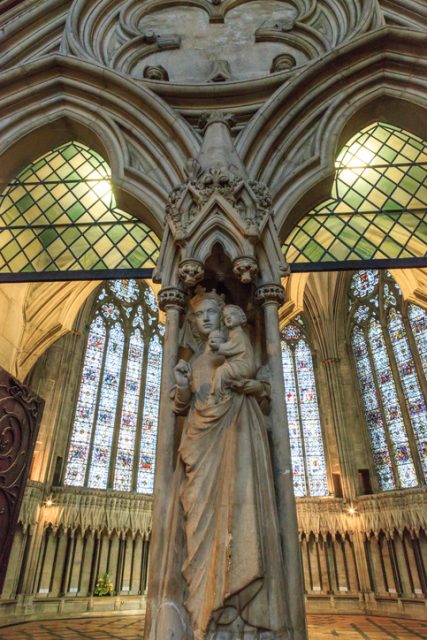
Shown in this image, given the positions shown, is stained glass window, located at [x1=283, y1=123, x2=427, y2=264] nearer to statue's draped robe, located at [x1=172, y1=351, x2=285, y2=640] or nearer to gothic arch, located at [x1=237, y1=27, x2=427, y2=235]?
gothic arch, located at [x1=237, y1=27, x2=427, y2=235]

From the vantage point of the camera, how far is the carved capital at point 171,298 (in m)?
3.96

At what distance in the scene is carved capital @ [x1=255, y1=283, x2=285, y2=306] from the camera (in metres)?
3.93

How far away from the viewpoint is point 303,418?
51.7ft

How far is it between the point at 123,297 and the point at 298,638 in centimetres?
1467

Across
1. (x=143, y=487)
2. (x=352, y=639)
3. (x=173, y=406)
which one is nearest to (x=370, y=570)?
(x=352, y=639)

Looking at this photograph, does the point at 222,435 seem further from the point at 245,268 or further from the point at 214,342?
the point at 245,268

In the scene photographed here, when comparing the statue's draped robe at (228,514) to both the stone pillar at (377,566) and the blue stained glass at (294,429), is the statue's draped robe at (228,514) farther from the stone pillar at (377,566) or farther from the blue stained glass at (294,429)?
the stone pillar at (377,566)

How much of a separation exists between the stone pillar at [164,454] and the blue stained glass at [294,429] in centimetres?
1071

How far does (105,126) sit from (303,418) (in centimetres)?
1235

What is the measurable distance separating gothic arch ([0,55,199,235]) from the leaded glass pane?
1193 cm

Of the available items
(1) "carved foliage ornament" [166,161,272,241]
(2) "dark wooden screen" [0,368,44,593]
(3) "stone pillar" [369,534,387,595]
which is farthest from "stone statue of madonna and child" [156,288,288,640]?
(3) "stone pillar" [369,534,387,595]

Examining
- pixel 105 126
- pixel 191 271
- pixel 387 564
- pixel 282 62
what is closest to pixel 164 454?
pixel 191 271

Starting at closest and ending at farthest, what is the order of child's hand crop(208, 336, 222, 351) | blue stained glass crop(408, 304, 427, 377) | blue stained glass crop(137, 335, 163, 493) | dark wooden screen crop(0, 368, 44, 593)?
1. child's hand crop(208, 336, 222, 351)
2. dark wooden screen crop(0, 368, 44, 593)
3. blue stained glass crop(408, 304, 427, 377)
4. blue stained glass crop(137, 335, 163, 493)

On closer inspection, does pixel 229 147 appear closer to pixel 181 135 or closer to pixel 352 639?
pixel 181 135
